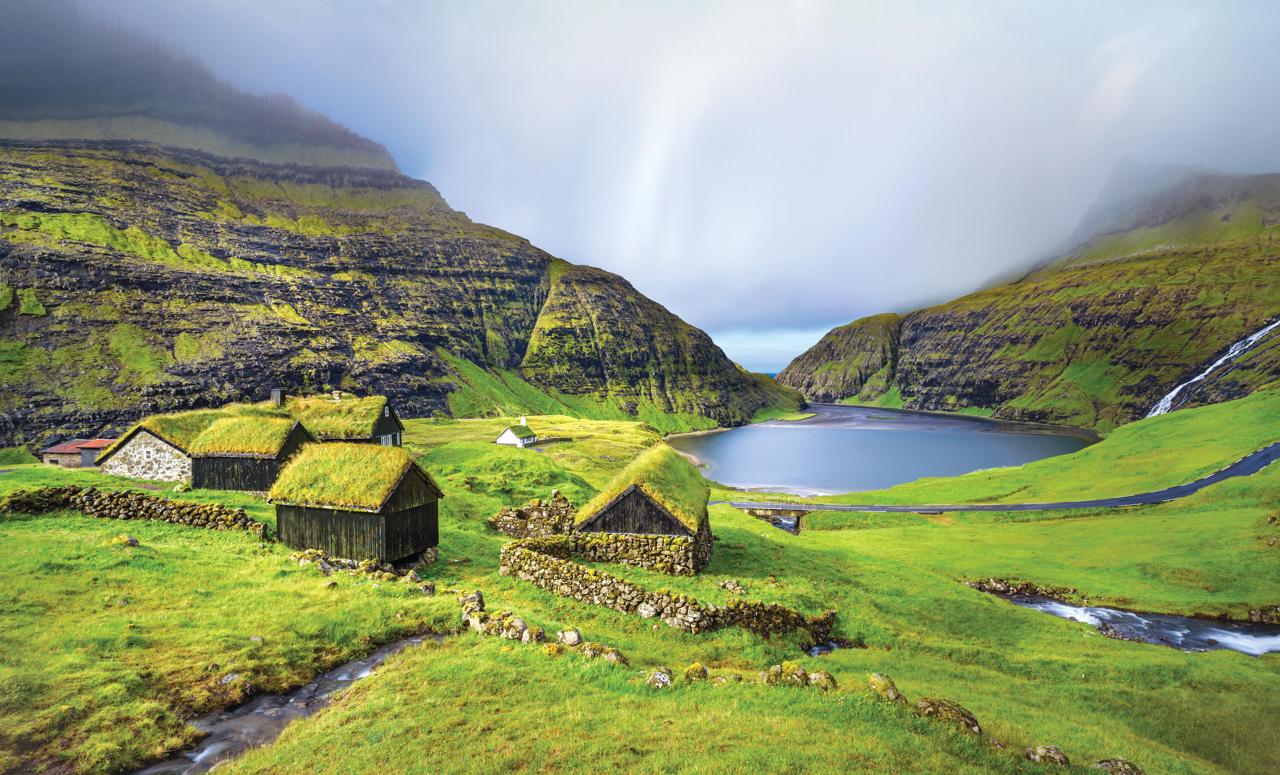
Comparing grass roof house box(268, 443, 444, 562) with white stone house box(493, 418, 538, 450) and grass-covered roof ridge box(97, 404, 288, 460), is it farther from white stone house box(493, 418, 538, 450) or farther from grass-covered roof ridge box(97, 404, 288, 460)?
white stone house box(493, 418, 538, 450)

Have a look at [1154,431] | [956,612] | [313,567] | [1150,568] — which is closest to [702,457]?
[1154,431]

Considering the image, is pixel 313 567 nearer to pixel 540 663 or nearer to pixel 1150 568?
pixel 540 663

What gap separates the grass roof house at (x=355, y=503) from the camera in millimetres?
25688

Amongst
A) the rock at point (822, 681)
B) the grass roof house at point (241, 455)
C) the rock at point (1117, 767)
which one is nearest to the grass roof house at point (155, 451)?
the grass roof house at point (241, 455)

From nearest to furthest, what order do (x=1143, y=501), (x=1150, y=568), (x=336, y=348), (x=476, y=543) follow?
1. (x=476, y=543)
2. (x=1150, y=568)
3. (x=1143, y=501)
4. (x=336, y=348)

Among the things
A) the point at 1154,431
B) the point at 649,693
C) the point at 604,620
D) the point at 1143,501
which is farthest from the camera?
the point at 1154,431

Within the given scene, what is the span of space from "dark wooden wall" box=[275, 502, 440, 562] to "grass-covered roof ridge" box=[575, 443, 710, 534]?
871 cm

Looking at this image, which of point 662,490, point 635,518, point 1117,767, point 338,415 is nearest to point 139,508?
point 635,518

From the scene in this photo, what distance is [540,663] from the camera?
14.6 metres

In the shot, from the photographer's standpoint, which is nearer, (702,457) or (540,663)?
(540,663)

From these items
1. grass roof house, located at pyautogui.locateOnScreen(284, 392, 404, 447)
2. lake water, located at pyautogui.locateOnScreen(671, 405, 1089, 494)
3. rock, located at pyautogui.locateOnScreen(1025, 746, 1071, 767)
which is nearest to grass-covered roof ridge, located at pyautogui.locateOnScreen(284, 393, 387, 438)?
grass roof house, located at pyautogui.locateOnScreen(284, 392, 404, 447)

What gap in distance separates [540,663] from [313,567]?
1368 cm

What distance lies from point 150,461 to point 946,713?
52.1m

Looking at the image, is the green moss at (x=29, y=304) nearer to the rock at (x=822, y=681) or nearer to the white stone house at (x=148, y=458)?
the white stone house at (x=148, y=458)
